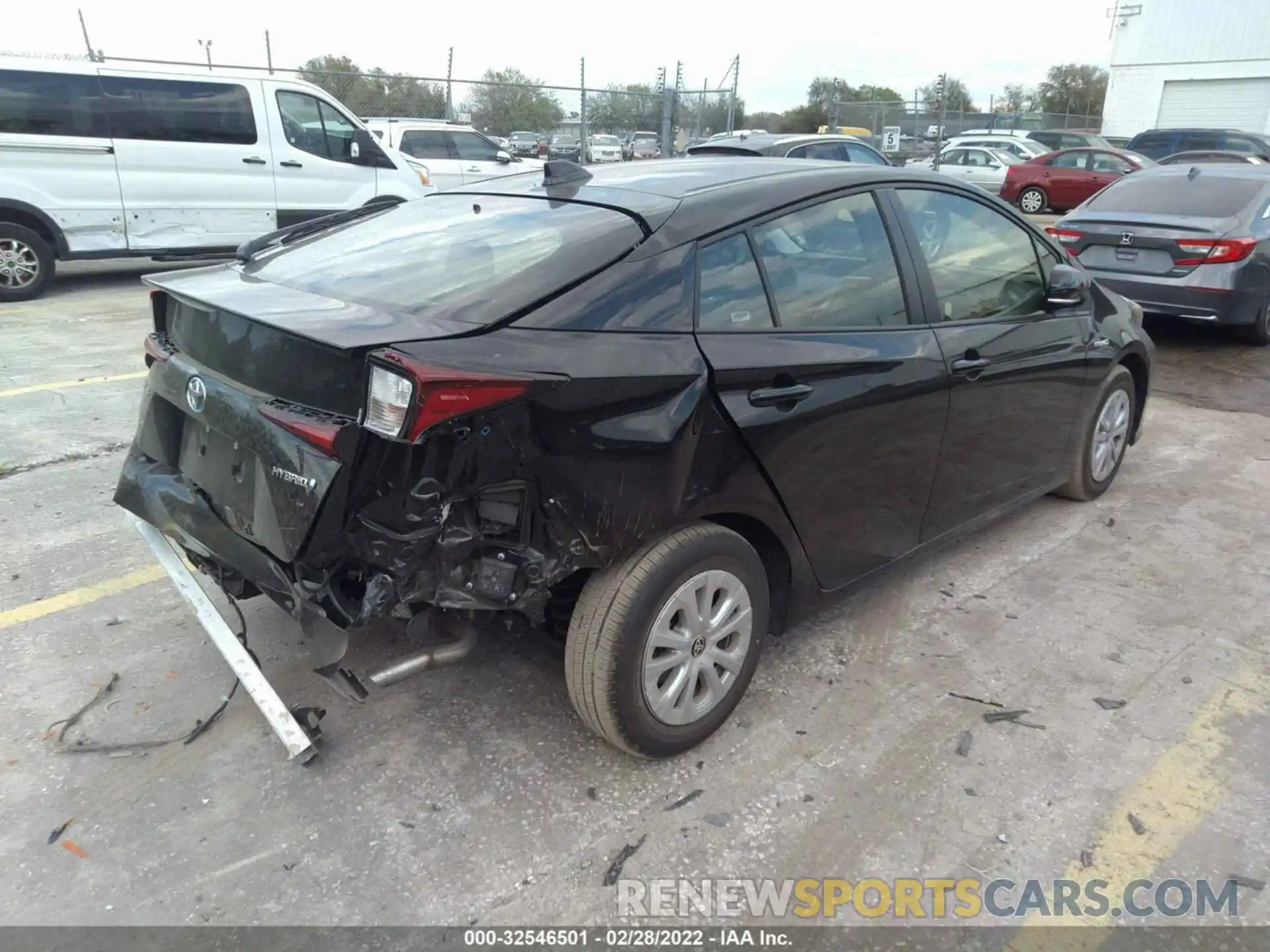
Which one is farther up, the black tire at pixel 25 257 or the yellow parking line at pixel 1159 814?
the black tire at pixel 25 257

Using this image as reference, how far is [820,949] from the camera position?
2193 millimetres

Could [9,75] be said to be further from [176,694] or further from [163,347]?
[176,694]

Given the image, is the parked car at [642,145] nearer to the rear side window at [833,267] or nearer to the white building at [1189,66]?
the rear side window at [833,267]

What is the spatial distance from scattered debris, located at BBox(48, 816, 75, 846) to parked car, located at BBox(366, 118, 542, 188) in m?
12.3

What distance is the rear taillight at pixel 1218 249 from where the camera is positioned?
7.40 meters

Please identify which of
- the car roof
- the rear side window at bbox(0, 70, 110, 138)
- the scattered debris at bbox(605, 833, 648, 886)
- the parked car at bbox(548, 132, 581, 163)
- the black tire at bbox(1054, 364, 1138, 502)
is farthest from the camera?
the parked car at bbox(548, 132, 581, 163)

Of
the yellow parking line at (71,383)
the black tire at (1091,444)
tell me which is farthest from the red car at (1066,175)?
the yellow parking line at (71,383)

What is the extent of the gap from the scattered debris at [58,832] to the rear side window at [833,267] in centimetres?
242

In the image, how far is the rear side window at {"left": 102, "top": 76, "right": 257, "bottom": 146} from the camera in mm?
9234

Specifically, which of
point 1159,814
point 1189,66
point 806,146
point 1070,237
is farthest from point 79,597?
point 1189,66

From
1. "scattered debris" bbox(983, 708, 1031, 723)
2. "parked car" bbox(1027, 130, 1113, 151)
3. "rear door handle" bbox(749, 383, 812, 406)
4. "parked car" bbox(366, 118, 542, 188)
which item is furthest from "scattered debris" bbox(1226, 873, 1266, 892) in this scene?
Result: "parked car" bbox(1027, 130, 1113, 151)

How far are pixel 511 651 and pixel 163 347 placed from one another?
1.51 meters

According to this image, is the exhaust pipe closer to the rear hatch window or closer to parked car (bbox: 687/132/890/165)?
the rear hatch window

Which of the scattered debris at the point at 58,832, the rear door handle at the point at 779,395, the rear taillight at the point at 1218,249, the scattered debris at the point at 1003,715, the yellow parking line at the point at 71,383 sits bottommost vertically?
the scattered debris at the point at 1003,715
